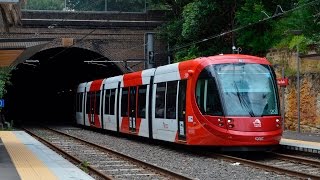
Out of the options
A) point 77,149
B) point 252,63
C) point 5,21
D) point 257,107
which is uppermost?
point 5,21

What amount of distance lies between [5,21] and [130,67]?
2257cm

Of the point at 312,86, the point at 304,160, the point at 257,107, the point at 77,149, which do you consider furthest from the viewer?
the point at 312,86

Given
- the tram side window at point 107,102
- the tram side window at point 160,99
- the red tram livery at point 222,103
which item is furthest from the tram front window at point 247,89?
the tram side window at point 107,102

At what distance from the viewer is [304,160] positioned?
50.0ft

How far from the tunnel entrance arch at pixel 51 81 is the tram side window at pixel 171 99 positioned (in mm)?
22849

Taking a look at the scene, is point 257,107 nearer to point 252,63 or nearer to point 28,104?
point 252,63

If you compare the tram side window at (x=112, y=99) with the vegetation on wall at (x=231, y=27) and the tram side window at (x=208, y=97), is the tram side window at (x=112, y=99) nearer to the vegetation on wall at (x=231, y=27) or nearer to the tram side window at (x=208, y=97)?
the vegetation on wall at (x=231, y=27)

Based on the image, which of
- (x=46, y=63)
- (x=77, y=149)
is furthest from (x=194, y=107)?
(x=46, y=63)

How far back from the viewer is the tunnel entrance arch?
156ft

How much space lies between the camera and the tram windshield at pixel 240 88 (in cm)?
1650

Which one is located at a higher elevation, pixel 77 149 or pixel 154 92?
pixel 154 92

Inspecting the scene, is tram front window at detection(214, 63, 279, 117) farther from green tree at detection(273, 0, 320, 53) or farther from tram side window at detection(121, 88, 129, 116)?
tram side window at detection(121, 88, 129, 116)

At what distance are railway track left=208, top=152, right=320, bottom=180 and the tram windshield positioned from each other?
4.13 feet

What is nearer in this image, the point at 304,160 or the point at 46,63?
the point at 304,160
